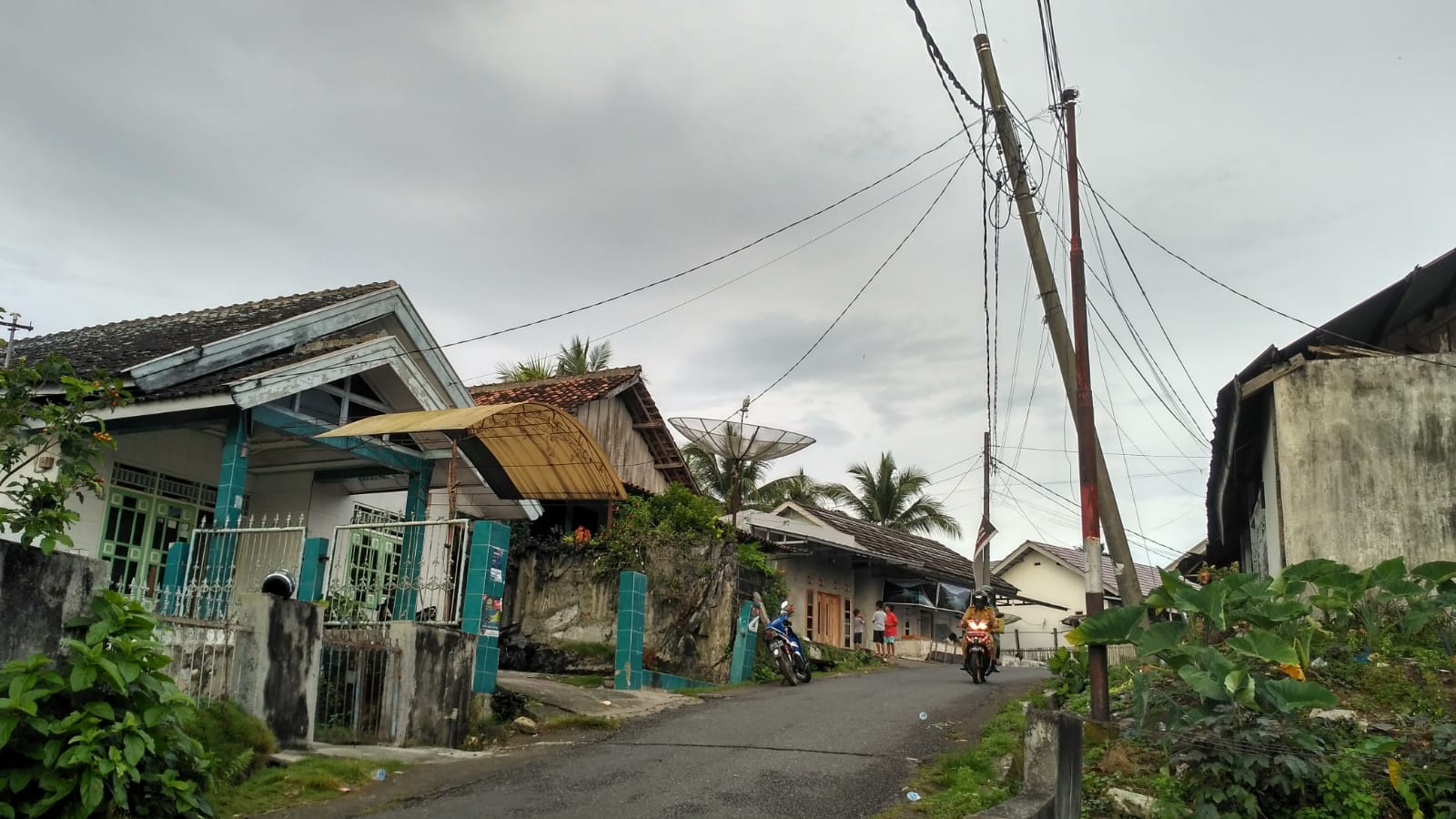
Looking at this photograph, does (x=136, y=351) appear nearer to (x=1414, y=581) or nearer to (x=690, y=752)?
(x=690, y=752)

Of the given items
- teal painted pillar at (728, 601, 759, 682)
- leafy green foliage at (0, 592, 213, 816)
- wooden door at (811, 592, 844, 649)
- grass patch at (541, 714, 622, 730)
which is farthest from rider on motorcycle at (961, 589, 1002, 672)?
leafy green foliage at (0, 592, 213, 816)

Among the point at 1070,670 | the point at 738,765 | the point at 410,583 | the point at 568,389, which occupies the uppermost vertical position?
the point at 568,389

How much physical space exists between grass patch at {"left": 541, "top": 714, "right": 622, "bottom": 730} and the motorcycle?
7713mm

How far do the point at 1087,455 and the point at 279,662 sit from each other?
25.4ft

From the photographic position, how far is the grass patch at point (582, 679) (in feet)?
47.4

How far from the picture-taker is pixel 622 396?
22.5 meters

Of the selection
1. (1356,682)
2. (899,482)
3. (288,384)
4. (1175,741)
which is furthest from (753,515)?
(899,482)

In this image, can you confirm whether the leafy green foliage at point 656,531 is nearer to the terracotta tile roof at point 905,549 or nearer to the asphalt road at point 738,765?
the asphalt road at point 738,765

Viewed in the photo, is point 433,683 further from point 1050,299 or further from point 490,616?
point 1050,299

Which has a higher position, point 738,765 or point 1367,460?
point 1367,460

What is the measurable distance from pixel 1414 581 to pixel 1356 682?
1.14m

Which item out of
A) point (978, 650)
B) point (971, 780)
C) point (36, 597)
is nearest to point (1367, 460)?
point (978, 650)

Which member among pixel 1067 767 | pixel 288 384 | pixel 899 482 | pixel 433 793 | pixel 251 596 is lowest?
pixel 433 793

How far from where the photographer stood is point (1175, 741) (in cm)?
705
